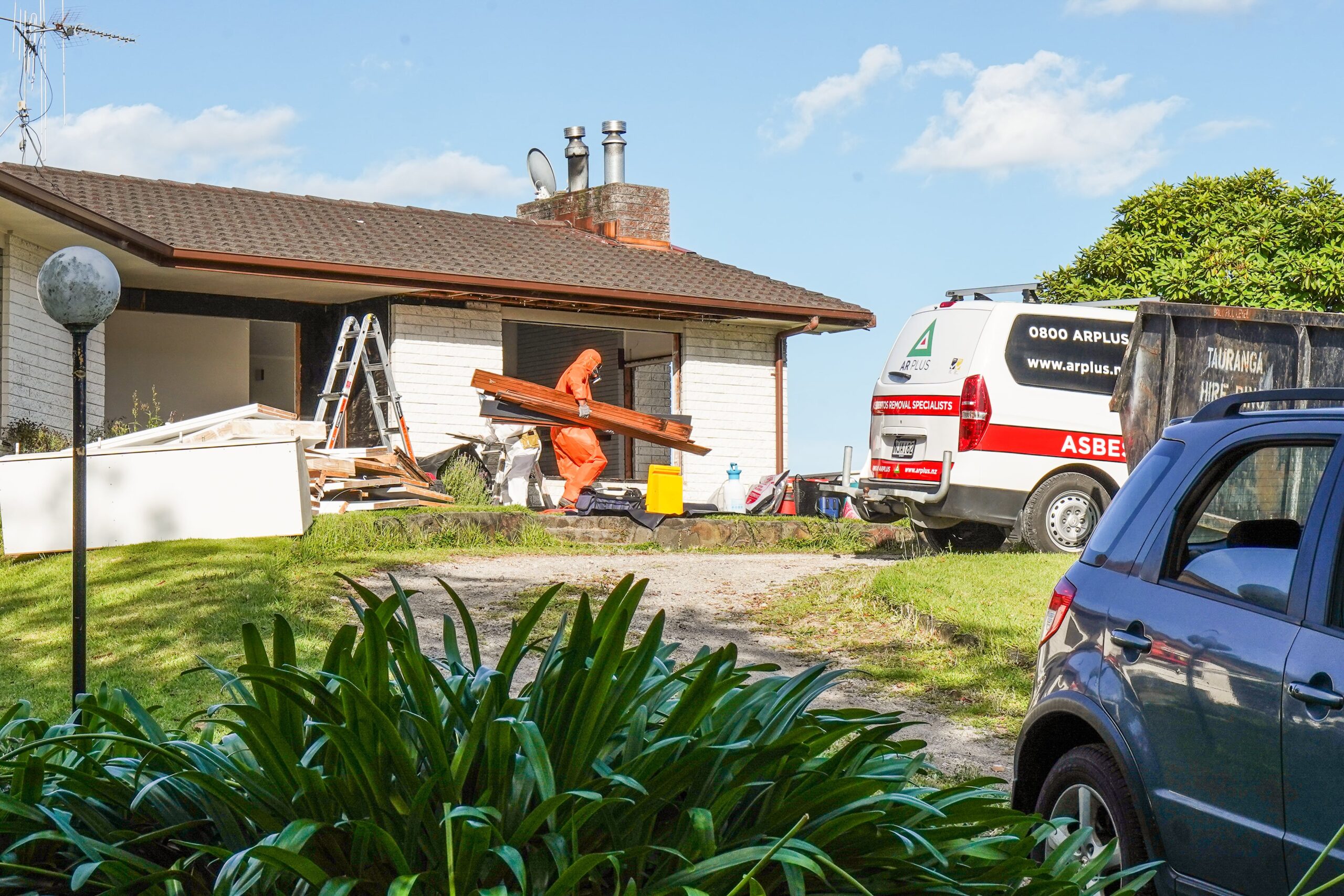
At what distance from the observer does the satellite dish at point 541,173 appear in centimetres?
2603

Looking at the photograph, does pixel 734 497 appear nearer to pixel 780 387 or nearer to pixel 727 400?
pixel 727 400

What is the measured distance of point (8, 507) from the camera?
11.3m

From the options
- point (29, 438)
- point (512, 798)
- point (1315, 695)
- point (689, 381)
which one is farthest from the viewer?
point (689, 381)

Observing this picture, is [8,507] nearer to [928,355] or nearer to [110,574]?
[110,574]

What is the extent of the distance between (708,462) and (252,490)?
982cm

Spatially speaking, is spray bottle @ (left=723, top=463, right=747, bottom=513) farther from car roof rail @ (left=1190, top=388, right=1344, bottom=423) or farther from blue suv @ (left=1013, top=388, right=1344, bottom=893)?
car roof rail @ (left=1190, top=388, right=1344, bottom=423)

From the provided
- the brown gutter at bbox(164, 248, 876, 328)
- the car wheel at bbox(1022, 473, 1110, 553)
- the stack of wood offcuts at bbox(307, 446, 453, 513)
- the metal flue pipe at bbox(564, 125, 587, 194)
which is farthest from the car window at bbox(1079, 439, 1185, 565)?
the metal flue pipe at bbox(564, 125, 587, 194)

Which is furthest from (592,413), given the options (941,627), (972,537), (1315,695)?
(1315,695)

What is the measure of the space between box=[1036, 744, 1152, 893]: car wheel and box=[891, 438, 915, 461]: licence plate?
928cm

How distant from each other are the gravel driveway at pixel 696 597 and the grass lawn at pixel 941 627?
0.72 feet

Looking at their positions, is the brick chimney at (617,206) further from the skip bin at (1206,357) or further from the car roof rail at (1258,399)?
the car roof rail at (1258,399)

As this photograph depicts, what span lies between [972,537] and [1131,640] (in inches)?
418

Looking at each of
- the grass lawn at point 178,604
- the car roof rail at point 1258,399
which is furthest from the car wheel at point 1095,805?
the grass lawn at point 178,604

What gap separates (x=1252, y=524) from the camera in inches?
152
